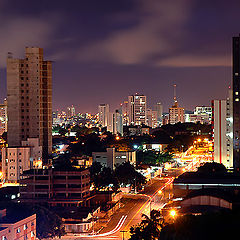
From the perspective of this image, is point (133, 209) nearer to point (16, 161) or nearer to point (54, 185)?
point (54, 185)

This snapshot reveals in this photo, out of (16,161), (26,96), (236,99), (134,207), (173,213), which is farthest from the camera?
(26,96)

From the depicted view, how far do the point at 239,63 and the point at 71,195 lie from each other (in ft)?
47.9

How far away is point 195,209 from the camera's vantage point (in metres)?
19.6

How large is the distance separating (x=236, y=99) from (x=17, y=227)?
65.9ft

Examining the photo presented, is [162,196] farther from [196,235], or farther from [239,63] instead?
[196,235]

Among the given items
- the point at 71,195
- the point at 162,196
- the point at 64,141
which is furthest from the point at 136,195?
the point at 64,141

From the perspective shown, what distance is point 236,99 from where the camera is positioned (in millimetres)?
34594

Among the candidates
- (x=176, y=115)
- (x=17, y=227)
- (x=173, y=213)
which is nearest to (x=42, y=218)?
(x=17, y=227)

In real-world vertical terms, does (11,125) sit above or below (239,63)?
below

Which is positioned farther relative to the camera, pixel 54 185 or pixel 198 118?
pixel 198 118

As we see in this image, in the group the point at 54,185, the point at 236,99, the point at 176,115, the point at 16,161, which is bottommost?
the point at 54,185

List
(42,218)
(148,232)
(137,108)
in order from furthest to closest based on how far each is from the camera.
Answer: (137,108) → (42,218) → (148,232)

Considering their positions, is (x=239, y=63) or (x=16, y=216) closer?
(x=16, y=216)

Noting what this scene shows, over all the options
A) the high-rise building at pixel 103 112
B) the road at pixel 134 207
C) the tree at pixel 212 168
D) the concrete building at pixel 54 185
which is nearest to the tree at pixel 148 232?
the road at pixel 134 207
